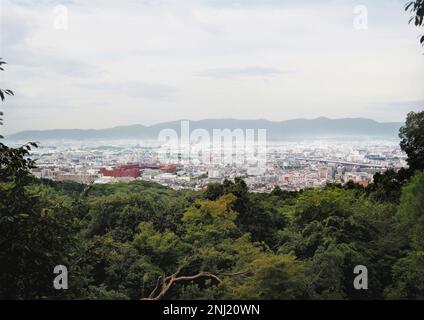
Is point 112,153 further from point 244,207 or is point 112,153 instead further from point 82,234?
point 244,207

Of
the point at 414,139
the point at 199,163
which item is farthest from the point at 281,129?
the point at 414,139

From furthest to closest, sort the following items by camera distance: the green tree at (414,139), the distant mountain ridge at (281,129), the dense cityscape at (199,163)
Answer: the dense cityscape at (199,163) → the distant mountain ridge at (281,129) → the green tree at (414,139)

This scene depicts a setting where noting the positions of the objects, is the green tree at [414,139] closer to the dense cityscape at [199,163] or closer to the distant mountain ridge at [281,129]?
the distant mountain ridge at [281,129]

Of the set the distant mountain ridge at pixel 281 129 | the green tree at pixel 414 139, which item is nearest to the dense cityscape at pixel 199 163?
the distant mountain ridge at pixel 281 129

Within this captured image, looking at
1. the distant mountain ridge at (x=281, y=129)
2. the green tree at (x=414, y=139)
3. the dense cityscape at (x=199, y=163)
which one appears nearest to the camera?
the green tree at (x=414, y=139)

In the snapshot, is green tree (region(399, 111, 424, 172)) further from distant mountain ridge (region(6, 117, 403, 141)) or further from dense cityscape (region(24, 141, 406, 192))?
dense cityscape (region(24, 141, 406, 192))

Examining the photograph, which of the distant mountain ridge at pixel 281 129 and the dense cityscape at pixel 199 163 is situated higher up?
the distant mountain ridge at pixel 281 129

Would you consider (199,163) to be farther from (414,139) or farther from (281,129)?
(414,139)
